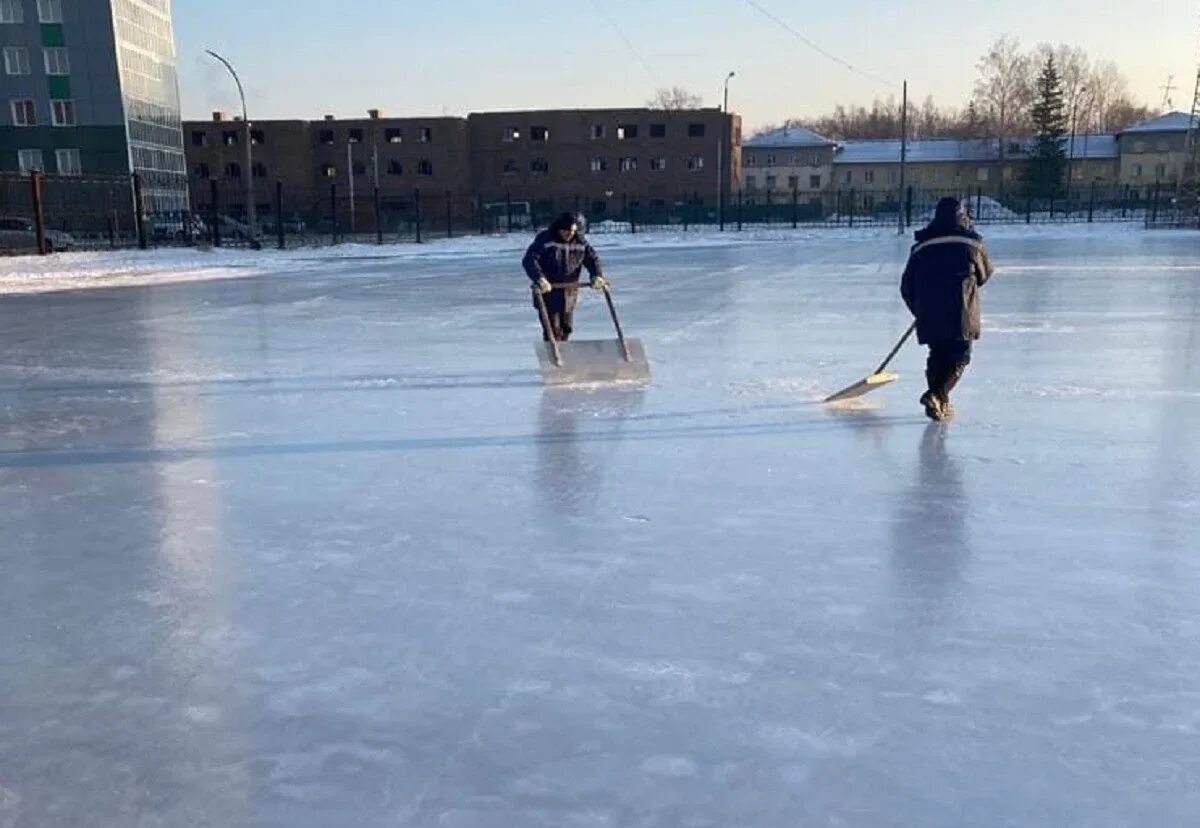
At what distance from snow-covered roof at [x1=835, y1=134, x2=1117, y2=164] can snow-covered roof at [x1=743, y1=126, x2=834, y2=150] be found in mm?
2356

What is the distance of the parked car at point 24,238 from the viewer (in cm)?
3184

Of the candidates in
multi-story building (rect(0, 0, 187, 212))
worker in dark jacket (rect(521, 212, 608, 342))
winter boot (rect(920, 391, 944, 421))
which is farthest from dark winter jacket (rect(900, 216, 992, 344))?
multi-story building (rect(0, 0, 187, 212))

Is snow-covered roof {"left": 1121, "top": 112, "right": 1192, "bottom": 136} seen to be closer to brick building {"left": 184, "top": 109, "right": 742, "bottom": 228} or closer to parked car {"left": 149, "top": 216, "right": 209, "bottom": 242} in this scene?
brick building {"left": 184, "top": 109, "right": 742, "bottom": 228}

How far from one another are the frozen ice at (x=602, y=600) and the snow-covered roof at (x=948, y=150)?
8911cm

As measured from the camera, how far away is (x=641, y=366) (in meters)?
9.15

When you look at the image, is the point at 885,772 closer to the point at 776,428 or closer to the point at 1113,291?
the point at 776,428

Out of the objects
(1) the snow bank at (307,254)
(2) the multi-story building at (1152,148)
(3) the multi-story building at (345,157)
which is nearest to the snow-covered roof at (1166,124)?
(2) the multi-story building at (1152,148)

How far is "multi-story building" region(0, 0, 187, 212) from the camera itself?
193 ft

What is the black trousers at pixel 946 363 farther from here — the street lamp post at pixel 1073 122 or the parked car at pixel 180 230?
the street lamp post at pixel 1073 122

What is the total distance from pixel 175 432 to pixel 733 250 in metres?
27.7

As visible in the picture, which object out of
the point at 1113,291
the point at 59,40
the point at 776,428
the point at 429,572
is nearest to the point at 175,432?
the point at 429,572

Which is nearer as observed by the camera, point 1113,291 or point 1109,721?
point 1109,721

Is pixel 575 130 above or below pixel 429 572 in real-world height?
above

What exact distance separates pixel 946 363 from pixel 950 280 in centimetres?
56
